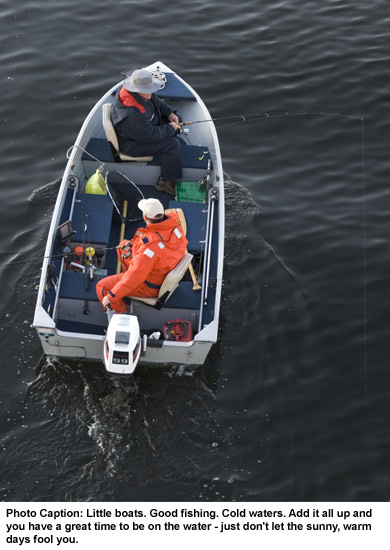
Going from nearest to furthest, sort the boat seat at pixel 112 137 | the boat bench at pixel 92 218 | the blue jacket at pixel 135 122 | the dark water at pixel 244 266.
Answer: the dark water at pixel 244 266 → the boat bench at pixel 92 218 → the blue jacket at pixel 135 122 → the boat seat at pixel 112 137

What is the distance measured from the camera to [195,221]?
26.2 feet

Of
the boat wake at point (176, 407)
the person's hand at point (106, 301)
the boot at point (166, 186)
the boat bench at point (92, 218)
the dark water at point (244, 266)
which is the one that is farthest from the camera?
the boot at point (166, 186)

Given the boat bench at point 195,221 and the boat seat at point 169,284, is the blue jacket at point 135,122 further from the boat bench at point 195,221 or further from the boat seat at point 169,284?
the boat seat at point 169,284

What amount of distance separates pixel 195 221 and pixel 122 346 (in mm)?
2077

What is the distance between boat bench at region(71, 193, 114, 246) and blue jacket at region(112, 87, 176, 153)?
0.78 m

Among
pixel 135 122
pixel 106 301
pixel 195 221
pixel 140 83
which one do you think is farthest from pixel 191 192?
pixel 106 301

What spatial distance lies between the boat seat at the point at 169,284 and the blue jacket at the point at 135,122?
196 centimetres

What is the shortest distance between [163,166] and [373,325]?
118 inches

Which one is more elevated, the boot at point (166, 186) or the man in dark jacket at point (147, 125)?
the man in dark jacket at point (147, 125)

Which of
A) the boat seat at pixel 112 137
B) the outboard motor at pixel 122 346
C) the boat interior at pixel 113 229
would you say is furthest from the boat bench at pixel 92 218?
the outboard motor at pixel 122 346

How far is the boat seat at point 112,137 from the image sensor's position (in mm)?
8312

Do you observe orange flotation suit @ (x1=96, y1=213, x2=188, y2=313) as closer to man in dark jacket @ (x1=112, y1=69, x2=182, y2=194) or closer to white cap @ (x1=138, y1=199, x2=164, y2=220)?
white cap @ (x1=138, y1=199, x2=164, y2=220)

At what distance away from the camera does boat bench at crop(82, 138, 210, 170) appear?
8703 mm

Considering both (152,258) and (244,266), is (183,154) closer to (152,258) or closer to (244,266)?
(244,266)
